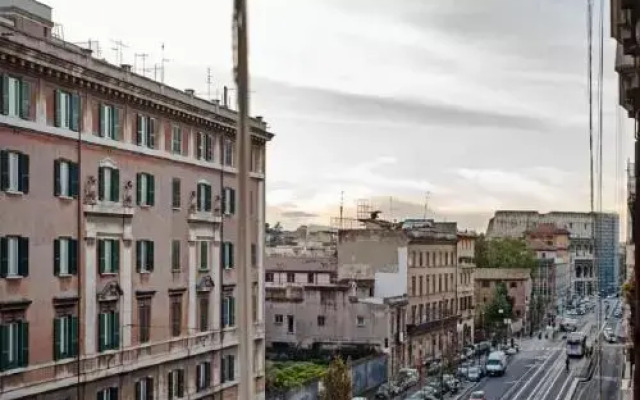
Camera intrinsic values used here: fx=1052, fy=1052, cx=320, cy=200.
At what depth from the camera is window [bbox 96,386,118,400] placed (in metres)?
6.90

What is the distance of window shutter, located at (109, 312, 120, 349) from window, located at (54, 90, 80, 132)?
136 centimetres

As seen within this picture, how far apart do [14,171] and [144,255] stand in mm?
1807

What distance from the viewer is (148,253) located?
25.7 ft

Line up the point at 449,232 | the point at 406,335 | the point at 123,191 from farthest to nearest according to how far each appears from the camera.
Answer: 1. the point at 449,232
2. the point at 406,335
3. the point at 123,191

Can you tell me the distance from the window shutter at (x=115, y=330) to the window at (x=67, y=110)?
1.36m

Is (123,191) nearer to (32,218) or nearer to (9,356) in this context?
(32,218)

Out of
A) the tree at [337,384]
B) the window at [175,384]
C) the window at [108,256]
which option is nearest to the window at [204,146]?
the window at [108,256]

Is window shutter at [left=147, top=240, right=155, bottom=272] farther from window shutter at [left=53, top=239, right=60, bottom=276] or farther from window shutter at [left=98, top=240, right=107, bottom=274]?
window shutter at [left=53, top=239, right=60, bottom=276]

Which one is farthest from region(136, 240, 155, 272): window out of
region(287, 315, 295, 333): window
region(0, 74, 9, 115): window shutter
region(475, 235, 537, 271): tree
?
region(475, 235, 537, 271): tree

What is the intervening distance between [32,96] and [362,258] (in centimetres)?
836

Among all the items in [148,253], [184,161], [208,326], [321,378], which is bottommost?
[321,378]

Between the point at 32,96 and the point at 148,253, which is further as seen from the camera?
the point at 148,253

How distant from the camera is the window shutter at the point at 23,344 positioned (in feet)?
20.0

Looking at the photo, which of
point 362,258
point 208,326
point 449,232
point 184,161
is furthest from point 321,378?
point 449,232
